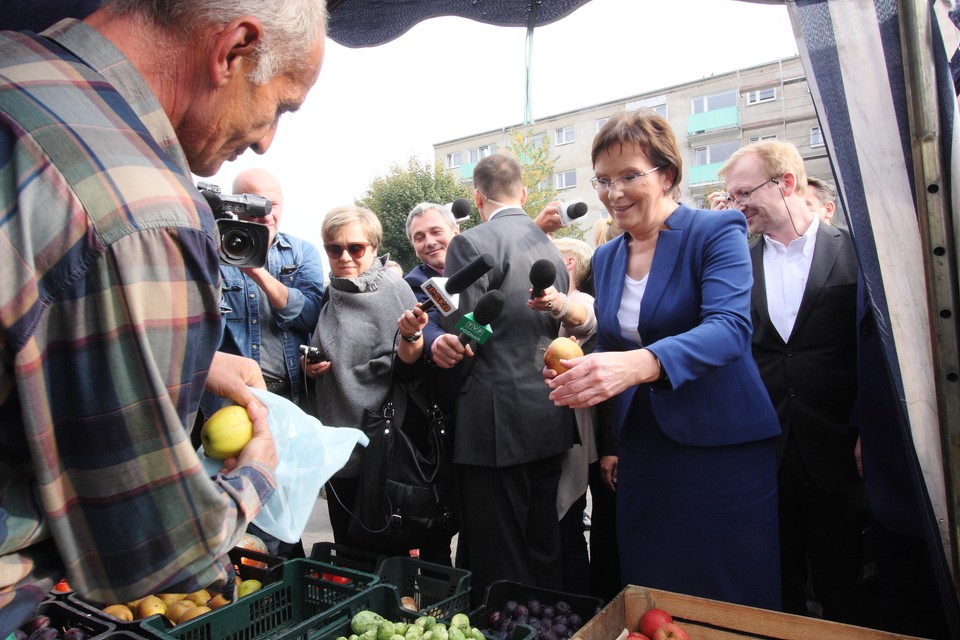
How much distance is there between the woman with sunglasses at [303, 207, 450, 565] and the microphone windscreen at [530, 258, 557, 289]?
1.88ft

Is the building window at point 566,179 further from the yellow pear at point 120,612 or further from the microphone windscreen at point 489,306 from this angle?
the yellow pear at point 120,612

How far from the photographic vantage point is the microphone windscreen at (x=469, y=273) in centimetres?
248

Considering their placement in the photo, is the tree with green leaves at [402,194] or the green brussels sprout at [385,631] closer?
the green brussels sprout at [385,631]

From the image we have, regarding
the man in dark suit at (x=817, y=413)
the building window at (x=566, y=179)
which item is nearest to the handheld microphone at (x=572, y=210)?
the man in dark suit at (x=817, y=413)

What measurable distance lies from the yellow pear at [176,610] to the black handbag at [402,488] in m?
0.69

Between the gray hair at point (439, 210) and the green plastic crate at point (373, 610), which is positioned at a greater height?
the gray hair at point (439, 210)

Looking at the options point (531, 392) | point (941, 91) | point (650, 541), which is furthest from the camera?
point (531, 392)

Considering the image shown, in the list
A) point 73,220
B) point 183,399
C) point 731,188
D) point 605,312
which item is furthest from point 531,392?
point 73,220

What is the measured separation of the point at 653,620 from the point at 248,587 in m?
1.38

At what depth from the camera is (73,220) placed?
750 mm

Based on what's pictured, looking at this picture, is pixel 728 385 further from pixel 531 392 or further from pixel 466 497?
pixel 466 497

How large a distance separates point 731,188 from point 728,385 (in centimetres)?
128

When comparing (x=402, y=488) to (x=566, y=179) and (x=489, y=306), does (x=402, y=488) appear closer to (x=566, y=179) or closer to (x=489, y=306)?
(x=489, y=306)

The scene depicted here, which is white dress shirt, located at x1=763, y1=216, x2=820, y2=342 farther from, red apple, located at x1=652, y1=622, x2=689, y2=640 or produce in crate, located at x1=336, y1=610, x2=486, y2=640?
produce in crate, located at x1=336, y1=610, x2=486, y2=640
